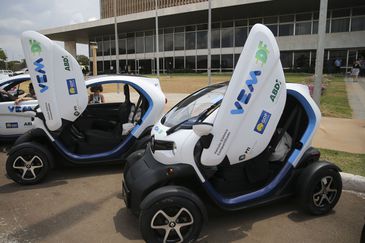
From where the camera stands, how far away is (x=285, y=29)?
123 feet

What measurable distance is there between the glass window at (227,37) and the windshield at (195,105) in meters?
37.7

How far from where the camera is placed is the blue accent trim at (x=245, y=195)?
11.0ft

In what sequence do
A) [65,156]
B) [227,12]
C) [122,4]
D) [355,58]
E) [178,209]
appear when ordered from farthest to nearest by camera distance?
[122,4], [227,12], [355,58], [65,156], [178,209]

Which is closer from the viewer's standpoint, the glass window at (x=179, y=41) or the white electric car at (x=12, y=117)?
the white electric car at (x=12, y=117)

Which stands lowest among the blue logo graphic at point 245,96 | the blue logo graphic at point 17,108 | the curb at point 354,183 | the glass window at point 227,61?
the curb at point 354,183

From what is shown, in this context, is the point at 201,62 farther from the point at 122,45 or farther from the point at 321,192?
the point at 321,192

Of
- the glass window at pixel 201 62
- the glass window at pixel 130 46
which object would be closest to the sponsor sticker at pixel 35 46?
the glass window at pixel 201 62

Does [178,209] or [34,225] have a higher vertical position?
[178,209]

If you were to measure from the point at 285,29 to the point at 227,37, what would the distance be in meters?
7.03

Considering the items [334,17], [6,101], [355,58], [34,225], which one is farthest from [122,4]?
[34,225]

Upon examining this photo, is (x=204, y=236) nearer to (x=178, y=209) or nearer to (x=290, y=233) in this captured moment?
(x=178, y=209)

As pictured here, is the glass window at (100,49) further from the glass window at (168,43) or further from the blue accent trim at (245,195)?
the blue accent trim at (245,195)

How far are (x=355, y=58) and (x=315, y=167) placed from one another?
35110 millimetres

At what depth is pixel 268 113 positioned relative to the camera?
340 centimetres
